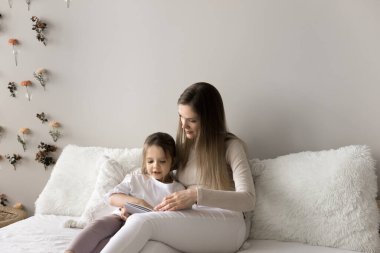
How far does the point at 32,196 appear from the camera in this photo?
2898mm

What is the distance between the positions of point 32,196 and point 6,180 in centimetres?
20

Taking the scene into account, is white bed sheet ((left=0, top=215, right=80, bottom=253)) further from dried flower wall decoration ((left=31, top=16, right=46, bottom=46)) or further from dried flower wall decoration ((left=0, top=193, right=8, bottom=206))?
dried flower wall decoration ((left=31, top=16, right=46, bottom=46))

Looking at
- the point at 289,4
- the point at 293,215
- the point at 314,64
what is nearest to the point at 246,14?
the point at 289,4

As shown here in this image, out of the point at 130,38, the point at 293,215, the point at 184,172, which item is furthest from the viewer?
the point at 130,38

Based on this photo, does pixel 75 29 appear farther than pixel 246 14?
Yes

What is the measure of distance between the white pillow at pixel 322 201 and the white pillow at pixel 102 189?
69 cm

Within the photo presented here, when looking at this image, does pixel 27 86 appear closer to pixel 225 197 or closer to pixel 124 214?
pixel 124 214

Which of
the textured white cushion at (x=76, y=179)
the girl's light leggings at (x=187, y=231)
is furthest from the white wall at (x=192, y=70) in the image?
the girl's light leggings at (x=187, y=231)

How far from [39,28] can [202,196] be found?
64.4 inches

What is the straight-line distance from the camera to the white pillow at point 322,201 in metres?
1.83

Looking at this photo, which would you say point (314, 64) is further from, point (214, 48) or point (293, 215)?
point (293, 215)

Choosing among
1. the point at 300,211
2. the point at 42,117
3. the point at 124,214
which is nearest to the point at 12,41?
the point at 42,117

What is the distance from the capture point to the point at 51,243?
1881 mm

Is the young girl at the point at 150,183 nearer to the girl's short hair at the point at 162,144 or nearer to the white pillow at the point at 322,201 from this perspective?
the girl's short hair at the point at 162,144
